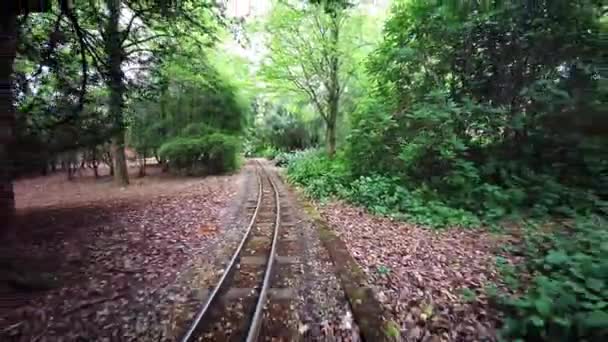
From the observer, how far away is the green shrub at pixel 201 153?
1698 cm

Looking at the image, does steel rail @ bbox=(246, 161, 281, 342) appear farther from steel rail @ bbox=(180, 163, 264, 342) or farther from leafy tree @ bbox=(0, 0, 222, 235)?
leafy tree @ bbox=(0, 0, 222, 235)

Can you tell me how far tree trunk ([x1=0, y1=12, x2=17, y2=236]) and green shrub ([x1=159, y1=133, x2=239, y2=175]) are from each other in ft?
36.7

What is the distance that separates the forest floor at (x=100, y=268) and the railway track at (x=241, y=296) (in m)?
0.38

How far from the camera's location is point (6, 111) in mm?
5352

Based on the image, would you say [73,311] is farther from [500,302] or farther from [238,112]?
[238,112]

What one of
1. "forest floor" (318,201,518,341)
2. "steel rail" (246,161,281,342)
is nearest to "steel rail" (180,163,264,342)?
"steel rail" (246,161,281,342)

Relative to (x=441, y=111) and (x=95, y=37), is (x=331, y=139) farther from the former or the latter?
(x=95, y=37)

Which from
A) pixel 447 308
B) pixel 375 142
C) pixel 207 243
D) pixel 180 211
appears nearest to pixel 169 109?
pixel 180 211

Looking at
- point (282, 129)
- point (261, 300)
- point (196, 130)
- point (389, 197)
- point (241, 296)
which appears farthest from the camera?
point (282, 129)

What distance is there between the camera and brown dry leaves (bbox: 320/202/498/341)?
10.6 ft

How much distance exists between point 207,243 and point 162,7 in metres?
5.15

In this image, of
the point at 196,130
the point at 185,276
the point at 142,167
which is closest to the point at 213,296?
the point at 185,276

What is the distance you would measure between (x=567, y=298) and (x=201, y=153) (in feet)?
55.1

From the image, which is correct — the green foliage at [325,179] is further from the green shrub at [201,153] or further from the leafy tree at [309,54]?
the green shrub at [201,153]
